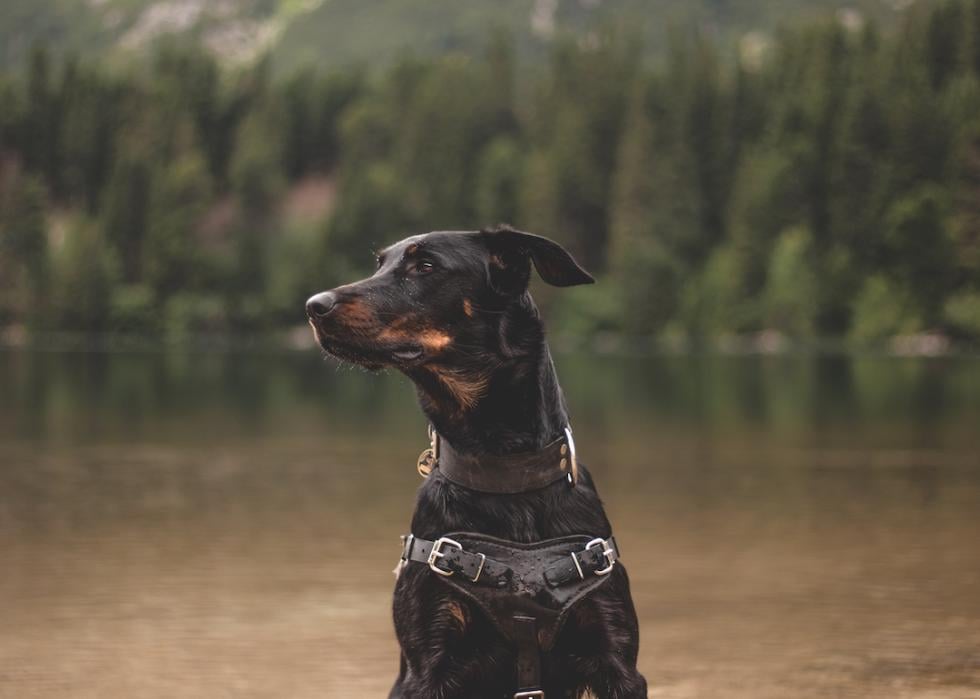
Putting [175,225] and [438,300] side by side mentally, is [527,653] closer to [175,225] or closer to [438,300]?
[438,300]

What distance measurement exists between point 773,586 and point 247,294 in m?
168

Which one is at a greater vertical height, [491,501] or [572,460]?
[572,460]

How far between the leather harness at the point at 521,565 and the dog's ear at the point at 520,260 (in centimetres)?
60

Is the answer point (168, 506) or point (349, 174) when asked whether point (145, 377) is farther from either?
point (349, 174)

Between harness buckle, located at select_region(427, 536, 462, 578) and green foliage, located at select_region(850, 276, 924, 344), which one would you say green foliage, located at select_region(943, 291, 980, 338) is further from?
harness buckle, located at select_region(427, 536, 462, 578)

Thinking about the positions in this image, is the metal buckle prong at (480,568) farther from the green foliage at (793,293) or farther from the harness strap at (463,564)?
the green foliage at (793,293)

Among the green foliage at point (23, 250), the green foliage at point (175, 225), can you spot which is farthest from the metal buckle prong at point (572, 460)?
the green foliage at point (175, 225)

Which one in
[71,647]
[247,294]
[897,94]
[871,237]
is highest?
[71,647]

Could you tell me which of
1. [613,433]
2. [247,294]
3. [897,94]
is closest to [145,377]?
[613,433]

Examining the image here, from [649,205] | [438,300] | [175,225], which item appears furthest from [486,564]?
[175,225]

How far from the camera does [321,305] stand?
18.5ft

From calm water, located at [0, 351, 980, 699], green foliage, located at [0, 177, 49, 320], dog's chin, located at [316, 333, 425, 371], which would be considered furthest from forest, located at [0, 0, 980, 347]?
dog's chin, located at [316, 333, 425, 371]

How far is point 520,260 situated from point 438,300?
14.5 inches

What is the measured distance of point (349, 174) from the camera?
195500mm
